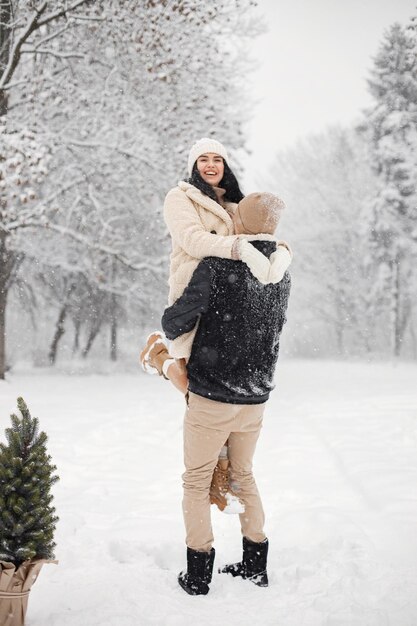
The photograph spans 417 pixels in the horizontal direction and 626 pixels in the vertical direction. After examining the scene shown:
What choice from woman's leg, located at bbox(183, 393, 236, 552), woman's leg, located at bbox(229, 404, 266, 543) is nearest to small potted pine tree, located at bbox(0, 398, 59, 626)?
woman's leg, located at bbox(183, 393, 236, 552)

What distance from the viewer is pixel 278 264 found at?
2.87 m

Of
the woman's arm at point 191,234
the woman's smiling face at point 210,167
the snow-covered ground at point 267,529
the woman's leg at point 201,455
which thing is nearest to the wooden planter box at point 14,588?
the snow-covered ground at point 267,529

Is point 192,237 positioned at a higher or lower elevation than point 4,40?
lower

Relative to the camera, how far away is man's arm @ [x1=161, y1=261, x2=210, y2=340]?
2.77 m

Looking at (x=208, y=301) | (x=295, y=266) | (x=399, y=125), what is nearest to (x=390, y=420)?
(x=208, y=301)

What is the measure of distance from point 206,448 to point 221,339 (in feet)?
1.88

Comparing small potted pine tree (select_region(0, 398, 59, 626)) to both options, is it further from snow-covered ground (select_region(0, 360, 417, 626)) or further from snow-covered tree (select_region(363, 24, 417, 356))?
snow-covered tree (select_region(363, 24, 417, 356))

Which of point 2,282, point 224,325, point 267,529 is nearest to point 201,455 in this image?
point 224,325

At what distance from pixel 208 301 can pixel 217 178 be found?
85cm

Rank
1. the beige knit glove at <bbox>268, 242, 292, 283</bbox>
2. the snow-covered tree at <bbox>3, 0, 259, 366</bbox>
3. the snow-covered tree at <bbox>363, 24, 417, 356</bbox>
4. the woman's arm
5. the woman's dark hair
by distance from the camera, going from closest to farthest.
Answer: the woman's arm, the beige knit glove at <bbox>268, 242, 292, 283</bbox>, the woman's dark hair, the snow-covered tree at <bbox>3, 0, 259, 366</bbox>, the snow-covered tree at <bbox>363, 24, 417, 356</bbox>

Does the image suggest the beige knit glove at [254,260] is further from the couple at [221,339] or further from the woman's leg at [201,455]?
the woman's leg at [201,455]

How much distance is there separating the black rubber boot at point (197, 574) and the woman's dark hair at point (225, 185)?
1.93 metres

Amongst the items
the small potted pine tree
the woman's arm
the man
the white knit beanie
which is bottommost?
the small potted pine tree

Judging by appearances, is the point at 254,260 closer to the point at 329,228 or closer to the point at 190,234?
the point at 190,234
